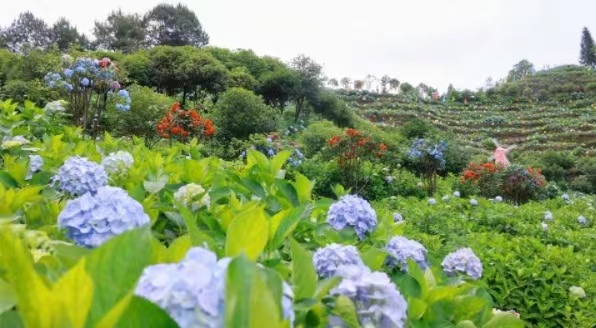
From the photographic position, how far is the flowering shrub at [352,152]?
9.16m

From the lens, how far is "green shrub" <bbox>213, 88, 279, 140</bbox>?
1301cm

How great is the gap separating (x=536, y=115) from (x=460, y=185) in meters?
25.1

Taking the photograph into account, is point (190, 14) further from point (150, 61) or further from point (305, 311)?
point (305, 311)

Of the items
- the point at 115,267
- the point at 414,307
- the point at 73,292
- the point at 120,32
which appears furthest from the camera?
the point at 120,32

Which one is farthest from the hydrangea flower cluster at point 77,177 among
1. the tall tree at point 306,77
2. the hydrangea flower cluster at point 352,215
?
the tall tree at point 306,77

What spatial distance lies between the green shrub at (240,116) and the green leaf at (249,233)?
A: 12329 mm

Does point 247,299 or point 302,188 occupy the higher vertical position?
point 247,299

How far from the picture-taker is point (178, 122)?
335 inches

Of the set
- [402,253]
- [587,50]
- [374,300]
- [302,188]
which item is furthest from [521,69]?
[374,300]

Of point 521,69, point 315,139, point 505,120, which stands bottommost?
point 505,120

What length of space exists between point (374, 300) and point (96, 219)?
454 mm

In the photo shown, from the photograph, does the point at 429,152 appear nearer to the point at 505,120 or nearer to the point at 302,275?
the point at 302,275

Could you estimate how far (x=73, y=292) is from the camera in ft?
1.30

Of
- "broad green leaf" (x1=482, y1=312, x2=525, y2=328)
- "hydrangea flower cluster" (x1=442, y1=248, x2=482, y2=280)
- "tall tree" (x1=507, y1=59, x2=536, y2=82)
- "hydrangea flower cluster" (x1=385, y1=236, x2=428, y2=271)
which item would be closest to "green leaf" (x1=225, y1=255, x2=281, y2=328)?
"broad green leaf" (x1=482, y1=312, x2=525, y2=328)
